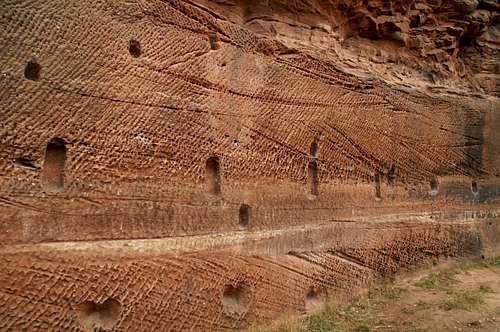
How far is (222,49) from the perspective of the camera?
4.96m

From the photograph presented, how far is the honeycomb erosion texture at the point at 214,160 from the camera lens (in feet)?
11.9

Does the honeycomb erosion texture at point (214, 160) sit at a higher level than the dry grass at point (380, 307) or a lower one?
higher

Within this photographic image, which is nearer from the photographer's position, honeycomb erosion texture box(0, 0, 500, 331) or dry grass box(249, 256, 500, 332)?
honeycomb erosion texture box(0, 0, 500, 331)

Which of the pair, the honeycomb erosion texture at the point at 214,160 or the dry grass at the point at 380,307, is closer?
the honeycomb erosion texture at the point at 214,160

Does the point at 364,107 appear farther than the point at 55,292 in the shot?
Yes

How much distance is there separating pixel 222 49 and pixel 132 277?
2435mm

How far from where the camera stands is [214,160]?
15.7 feet

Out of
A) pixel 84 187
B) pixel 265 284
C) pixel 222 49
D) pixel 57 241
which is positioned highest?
pixel 222 49

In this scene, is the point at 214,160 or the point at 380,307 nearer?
the point at 214,160

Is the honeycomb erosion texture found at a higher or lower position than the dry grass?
higher

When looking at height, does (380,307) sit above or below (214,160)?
below

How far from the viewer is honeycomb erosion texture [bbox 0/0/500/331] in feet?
11.9

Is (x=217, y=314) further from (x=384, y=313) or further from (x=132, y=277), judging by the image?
(x=384, y=313)

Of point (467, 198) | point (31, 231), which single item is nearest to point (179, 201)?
point (31, 231)
